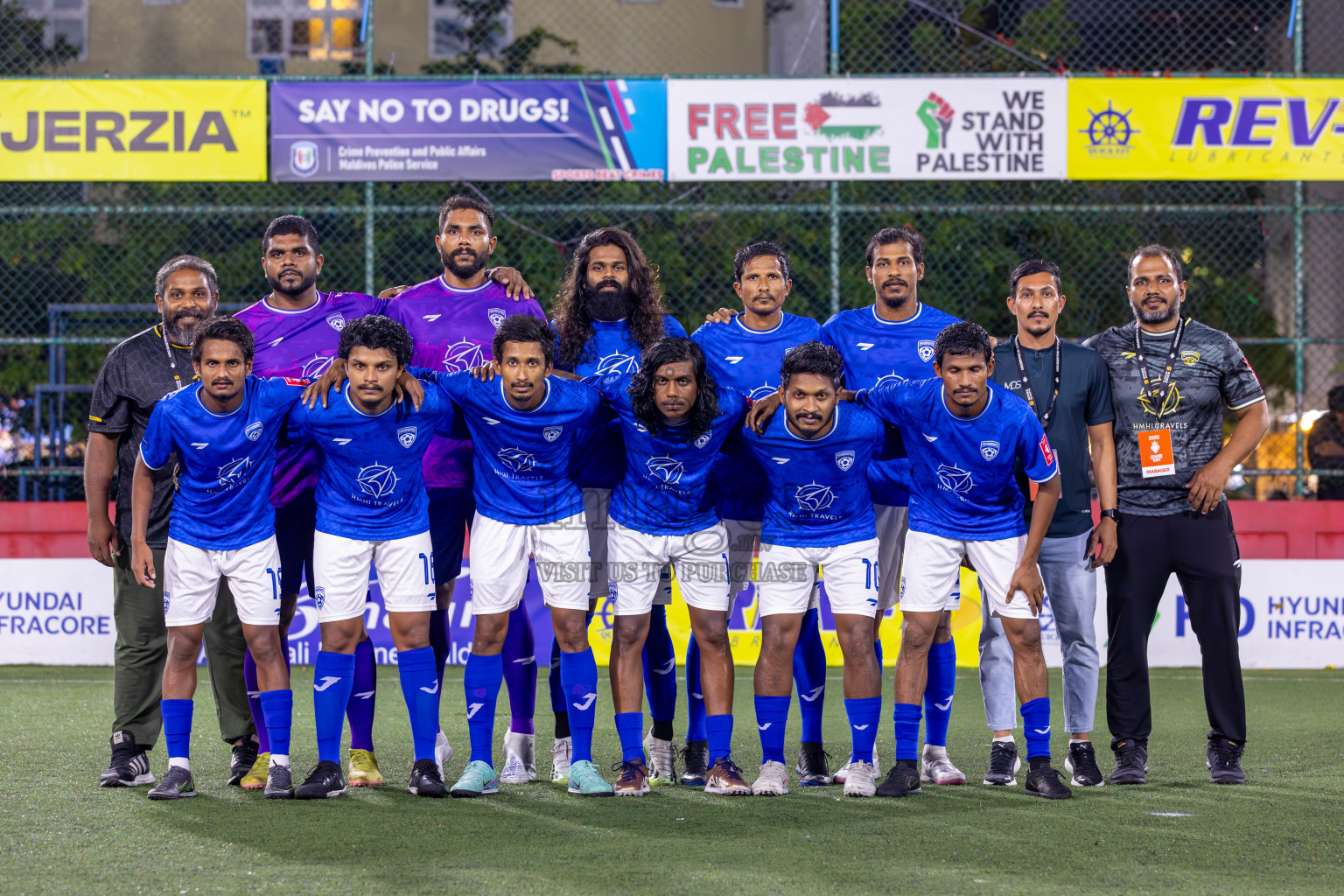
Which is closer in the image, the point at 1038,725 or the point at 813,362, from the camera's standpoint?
the point at 813,362

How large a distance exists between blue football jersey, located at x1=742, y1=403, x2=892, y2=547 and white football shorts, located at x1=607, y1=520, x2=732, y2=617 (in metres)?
0.25

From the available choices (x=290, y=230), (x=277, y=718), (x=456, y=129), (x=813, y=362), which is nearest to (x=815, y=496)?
(x=813, y=362)

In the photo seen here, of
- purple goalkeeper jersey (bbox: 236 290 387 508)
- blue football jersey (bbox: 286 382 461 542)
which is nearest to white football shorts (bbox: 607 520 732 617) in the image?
blue football jersey (bbox: 286 382 461 542)

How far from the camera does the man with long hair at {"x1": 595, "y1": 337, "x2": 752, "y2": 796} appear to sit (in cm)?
527

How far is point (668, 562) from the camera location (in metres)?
5.39

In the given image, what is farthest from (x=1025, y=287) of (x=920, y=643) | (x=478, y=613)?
(x=478, y=613)

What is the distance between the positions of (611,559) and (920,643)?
1.24 m

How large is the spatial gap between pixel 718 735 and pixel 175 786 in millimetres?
2030

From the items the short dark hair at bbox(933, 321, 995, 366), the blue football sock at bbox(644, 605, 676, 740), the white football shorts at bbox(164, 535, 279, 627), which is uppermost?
the short dark hair at bbox(933, 321, 995, 366)

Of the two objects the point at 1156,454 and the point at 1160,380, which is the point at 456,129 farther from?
the point at 1156,454

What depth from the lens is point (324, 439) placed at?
5230mm

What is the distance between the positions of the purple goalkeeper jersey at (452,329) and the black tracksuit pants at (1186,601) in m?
2.68

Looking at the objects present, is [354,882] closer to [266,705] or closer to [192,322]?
[266,705]

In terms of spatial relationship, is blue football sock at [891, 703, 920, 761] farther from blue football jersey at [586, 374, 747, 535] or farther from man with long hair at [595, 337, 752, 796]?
blue football jersey at [586, 374, 747, 535]
